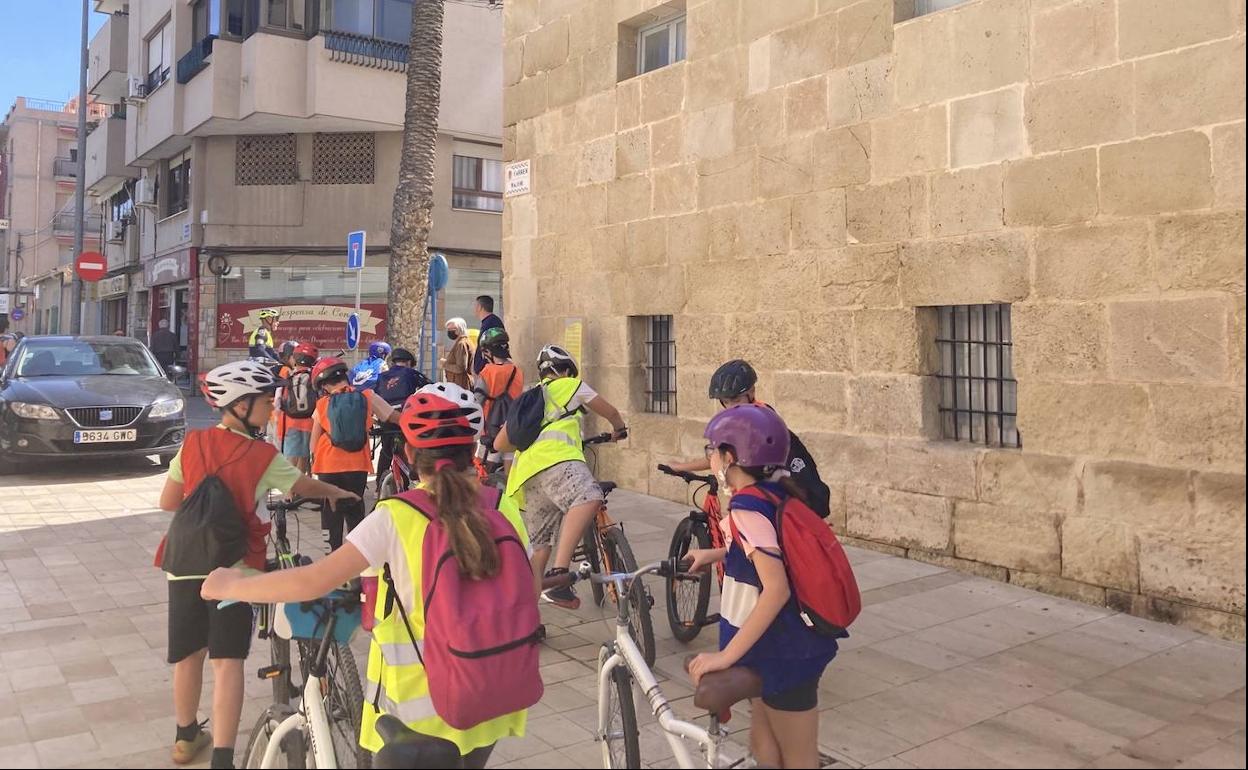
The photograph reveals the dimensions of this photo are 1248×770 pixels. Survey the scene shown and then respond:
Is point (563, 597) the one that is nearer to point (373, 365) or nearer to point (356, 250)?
point (373, 365)

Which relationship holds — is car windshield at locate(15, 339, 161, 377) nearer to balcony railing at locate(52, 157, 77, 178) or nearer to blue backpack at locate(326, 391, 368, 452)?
blue backpack at locate(326, 391, 368, 452)

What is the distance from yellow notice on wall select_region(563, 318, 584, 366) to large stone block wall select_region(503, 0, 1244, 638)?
21 centimetres

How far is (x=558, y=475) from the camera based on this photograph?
17.6ft

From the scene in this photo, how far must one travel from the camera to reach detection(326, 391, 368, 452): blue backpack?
6586mm

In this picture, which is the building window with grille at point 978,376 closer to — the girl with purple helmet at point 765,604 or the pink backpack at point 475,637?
the girl with purple helmet at point 765,604

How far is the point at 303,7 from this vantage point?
23359mm

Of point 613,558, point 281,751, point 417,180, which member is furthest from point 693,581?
point 417,180

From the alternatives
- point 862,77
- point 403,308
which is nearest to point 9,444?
point 403,308

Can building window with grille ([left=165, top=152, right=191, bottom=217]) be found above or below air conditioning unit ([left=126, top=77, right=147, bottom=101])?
below

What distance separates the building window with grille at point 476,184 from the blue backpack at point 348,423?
1846cm

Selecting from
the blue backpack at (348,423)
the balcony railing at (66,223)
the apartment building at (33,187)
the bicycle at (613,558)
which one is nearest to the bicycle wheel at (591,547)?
the bicycle at (613,558)

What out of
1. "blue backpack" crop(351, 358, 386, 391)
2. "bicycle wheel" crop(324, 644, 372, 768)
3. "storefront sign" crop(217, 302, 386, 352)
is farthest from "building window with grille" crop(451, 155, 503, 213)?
"bicycle wheel" crop(324, 644, 372, 768)

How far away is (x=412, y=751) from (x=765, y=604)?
100 centimetres

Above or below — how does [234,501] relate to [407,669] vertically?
above
